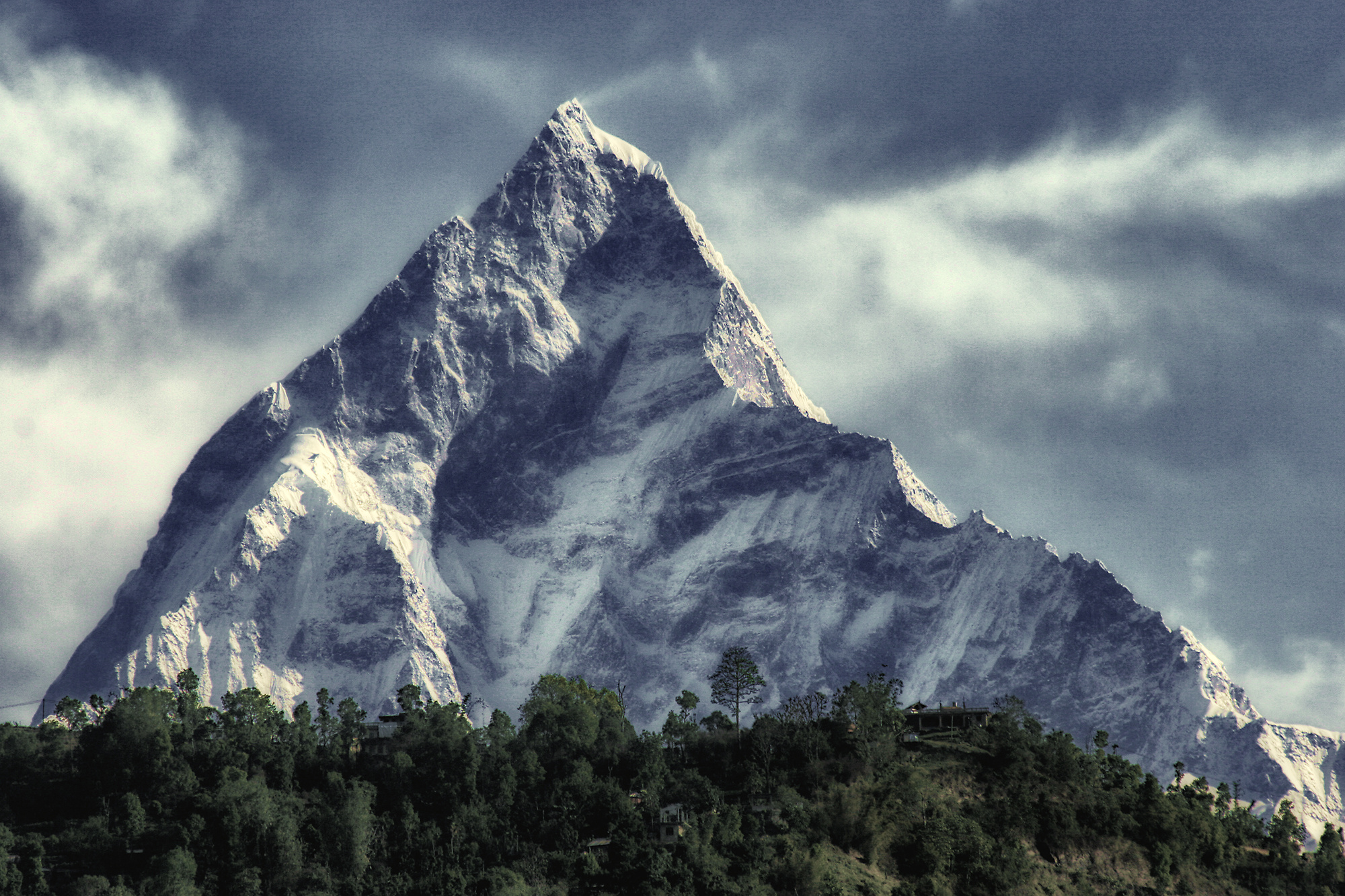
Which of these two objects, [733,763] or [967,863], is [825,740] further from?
[967,863]

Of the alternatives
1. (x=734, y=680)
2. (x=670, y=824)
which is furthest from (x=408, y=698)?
(x=670, y=824)

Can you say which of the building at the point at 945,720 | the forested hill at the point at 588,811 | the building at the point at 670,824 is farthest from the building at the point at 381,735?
the building at the point at 945,720

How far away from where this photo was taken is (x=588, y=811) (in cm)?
15188

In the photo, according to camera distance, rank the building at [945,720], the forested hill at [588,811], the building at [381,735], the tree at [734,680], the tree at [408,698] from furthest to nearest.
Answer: the tree at [408,698]
the tree at [734,680]
the building at [945,720]
the building at [381,735]
the forested hill at [588,811]

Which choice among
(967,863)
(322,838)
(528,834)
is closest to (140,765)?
(322,838)

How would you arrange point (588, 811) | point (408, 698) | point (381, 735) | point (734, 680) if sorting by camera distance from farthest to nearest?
point (408, 698) < point (734, 680) < point (381, 735) < point (588, 811)

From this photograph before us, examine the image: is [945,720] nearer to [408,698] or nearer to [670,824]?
[670,824]

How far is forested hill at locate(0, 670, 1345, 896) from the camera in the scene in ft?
454

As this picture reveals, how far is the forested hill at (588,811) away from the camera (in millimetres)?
138375

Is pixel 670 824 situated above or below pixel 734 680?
below

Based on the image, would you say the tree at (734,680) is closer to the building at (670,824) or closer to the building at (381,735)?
the building at (670,824)

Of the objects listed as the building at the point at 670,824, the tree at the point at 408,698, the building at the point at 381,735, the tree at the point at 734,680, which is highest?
the tree at the point at 734,680

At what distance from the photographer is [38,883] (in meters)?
137

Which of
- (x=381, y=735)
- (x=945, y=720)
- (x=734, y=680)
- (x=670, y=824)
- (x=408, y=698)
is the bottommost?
(x=670, y=824)
